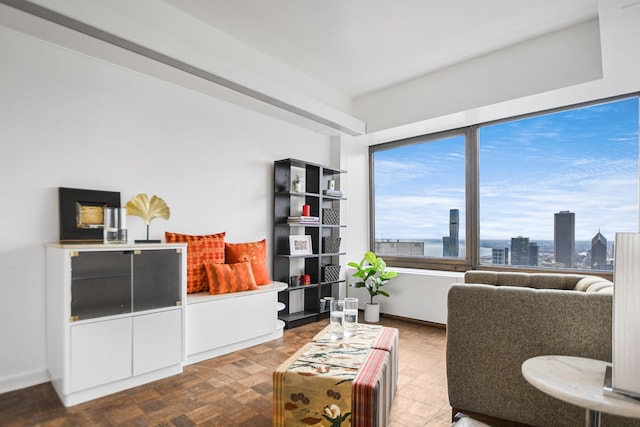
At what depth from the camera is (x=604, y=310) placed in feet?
5.65

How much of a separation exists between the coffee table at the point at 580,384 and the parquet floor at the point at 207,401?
2.88 ft

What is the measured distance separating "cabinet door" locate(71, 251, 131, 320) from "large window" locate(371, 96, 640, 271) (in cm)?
374

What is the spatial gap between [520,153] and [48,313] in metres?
5.02

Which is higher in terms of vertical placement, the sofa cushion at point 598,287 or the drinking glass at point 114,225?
the drinking glass at point 114,225

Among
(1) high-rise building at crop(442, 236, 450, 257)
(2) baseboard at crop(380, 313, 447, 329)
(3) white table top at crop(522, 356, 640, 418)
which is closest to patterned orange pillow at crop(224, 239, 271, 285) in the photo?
(2) baseboard at crop(380, 313, 447, 329)

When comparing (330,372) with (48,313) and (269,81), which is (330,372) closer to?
(48,313)

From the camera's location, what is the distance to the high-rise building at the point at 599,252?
3719mm

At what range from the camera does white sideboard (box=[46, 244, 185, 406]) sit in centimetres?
238

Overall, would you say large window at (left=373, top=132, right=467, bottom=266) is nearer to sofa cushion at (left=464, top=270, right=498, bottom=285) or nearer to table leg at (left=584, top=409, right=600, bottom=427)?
sofa cushion at (left=464, top=270, right=498, bottom=285)

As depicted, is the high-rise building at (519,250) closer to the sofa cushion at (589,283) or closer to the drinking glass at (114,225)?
the sofa cushion at (589,283)

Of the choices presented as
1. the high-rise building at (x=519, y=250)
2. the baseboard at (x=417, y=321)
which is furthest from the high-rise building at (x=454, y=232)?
the baseboard at (x=417, y=321)

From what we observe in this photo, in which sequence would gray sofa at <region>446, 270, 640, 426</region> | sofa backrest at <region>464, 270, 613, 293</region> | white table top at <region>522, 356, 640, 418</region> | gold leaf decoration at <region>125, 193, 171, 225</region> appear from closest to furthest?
white table top at <region>522, 356, 640, 418</region>, gray sofa at <region>446, 270, 640, 426</region>, sofa backrest at <region>464, 270, 613, 293</region>, gold leaf decoration at <region>125, 193, 171, 225</region>

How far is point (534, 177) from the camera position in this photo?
4.18 m

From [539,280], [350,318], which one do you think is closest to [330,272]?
[350,318]
